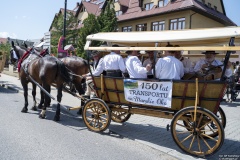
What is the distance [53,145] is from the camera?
14.4 feet

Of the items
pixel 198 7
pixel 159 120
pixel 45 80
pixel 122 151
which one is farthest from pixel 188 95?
pixel 198 7

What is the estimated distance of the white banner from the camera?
13.9 feet

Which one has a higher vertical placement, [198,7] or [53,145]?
[198,7]

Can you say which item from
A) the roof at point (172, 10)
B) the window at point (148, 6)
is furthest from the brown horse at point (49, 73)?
the window at point (148, 6)

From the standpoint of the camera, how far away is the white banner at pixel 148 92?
4.22 metres

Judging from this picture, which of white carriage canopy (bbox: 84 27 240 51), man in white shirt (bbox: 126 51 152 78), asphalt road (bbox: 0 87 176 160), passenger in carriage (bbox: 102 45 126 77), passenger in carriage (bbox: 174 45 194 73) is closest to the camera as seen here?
white carriage canopy (bbox: 84 27 240 51)

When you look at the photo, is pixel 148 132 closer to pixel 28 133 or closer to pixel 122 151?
pixel 122 151

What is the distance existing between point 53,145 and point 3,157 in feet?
2.86

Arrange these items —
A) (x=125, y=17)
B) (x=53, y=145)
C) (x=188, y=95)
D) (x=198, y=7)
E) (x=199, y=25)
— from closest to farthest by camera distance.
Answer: (x=188, y=95) → (x=53, y=145) → (x=198, y=7) → (x=199, y=25) → (x=125, y=17)

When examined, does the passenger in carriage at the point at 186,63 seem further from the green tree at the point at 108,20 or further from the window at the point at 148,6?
the window at the point at 148,6

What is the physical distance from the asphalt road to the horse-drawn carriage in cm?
45


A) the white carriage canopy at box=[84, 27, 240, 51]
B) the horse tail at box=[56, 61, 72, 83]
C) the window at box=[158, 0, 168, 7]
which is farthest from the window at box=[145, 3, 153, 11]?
the white carriage canopy at box=[84, 27, 240, 51]

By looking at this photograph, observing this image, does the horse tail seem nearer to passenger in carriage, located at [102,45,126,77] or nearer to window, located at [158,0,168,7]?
passenger in carriage, located at [102,45,126,77]

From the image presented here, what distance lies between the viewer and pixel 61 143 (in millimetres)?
4520
